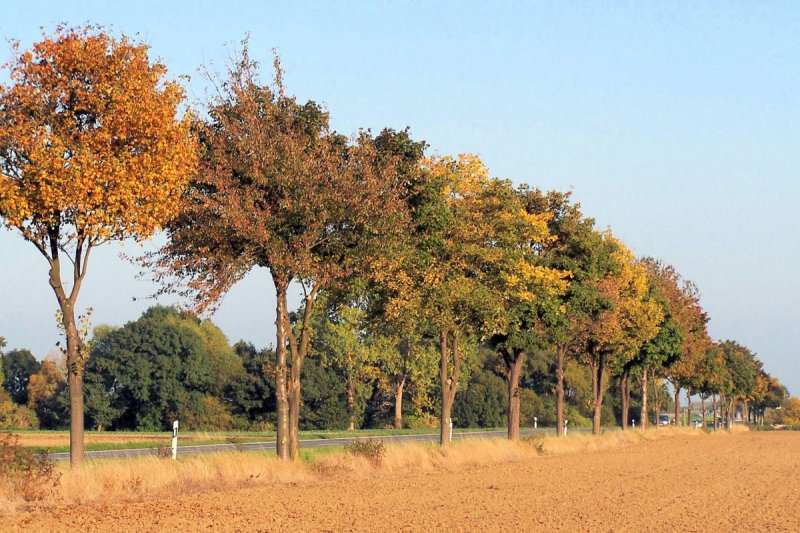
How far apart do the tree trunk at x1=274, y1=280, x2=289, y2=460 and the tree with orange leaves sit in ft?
22.4

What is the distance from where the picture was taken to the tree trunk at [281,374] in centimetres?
2886

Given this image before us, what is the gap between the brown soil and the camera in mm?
17797

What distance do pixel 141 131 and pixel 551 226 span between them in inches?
1354

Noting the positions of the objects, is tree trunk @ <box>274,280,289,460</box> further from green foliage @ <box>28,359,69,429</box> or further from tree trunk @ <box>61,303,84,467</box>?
green foliage @ <box>28,359,69,429</box>

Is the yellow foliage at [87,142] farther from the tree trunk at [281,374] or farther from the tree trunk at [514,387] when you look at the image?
the tree trunk at [514,387]

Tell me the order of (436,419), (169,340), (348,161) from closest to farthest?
(348,161), (169,340), (436,419)

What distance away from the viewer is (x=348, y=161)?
30.6 m

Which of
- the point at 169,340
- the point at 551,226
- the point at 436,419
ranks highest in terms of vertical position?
the point at 551,226

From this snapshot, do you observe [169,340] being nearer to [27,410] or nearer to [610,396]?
[27,410]

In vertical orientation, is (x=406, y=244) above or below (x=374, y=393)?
above

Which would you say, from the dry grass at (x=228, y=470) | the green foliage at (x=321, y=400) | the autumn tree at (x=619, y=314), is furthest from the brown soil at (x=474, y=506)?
the green foliage at (x=321, y=400)

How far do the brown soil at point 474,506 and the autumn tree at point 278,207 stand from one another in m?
5.90

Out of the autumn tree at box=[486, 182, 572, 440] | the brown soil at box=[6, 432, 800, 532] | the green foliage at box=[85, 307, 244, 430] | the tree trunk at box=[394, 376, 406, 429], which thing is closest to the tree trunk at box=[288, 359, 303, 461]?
the brown soil at box=[6, 432, 800, 532]

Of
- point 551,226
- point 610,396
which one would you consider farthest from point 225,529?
point 610,396
